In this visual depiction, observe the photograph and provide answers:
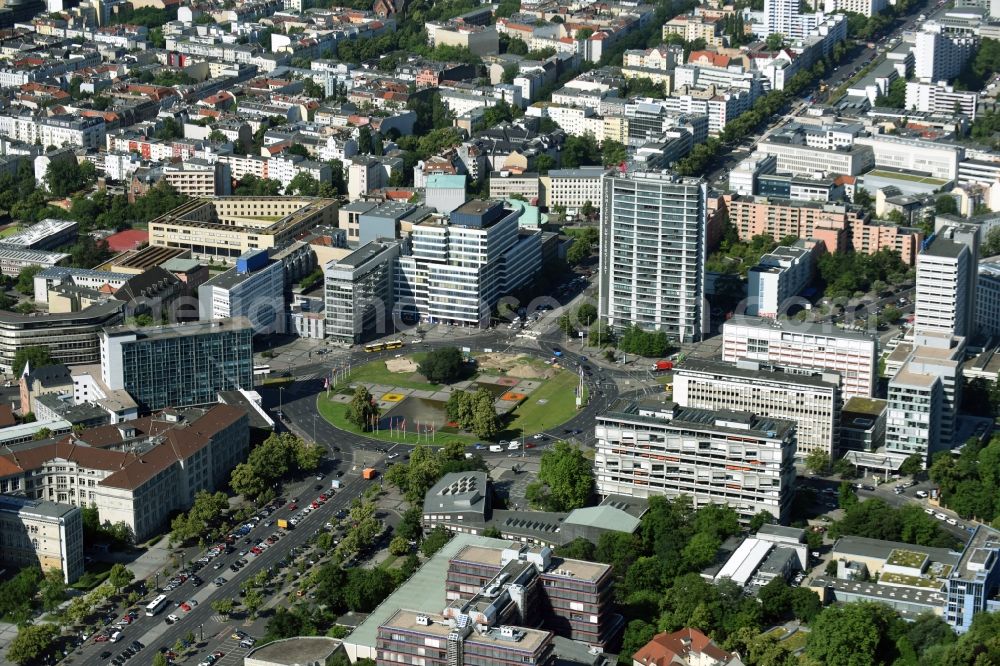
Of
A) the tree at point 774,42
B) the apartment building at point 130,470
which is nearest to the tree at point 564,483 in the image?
the apartment building at point 130,470

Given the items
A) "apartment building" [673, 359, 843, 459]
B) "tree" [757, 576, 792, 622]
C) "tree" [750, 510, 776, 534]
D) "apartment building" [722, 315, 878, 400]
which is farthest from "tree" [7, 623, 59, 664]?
"apartment building" [722, 315, 878, 400]

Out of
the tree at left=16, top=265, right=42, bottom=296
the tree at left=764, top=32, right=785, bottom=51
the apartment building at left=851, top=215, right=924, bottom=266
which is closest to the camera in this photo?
the tree at left=16, top=265, right=42, bottom=296

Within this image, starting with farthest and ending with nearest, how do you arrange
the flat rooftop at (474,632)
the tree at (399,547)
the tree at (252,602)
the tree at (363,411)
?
1. the tree at (363,411)
2. the tree at (399,547)
3. the tree at (252,602)
4. the flat rooftop at (474,632)

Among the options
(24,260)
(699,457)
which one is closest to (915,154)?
(699,457)

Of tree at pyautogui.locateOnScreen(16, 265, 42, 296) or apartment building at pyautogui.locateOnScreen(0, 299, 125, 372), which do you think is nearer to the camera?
apartment building at pyautogui.locateOnScreen(0, 299, 125, 372)

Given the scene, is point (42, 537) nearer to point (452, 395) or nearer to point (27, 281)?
point (452, 395)

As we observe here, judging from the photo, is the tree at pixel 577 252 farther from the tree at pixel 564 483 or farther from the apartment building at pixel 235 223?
the tree at pixel 564 483

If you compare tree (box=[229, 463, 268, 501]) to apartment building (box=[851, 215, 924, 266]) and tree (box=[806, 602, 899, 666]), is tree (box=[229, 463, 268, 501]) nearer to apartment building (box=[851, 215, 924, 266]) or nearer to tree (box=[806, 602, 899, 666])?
tree (box=[806, 602, 899, 666])
